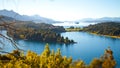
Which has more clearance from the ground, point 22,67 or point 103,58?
point 22,67

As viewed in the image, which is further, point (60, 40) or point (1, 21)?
point (60, 40)

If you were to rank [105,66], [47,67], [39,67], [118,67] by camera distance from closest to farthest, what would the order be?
[39,67], [47,67], [105,66], [118,67]

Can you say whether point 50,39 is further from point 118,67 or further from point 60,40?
point 118,67

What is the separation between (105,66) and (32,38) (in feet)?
184

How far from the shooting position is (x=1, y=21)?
176 cm

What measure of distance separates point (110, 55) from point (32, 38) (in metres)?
53.7

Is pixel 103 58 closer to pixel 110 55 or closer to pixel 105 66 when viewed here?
pixel 110 55

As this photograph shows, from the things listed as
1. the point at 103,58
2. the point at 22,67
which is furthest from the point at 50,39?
the point at 22,67

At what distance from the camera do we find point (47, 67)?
997 cm

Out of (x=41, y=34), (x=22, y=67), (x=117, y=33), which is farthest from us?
(x=117, y=33)

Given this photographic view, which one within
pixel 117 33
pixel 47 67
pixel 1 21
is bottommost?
pixel 117 33

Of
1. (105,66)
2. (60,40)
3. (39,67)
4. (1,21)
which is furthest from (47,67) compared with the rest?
(60,40)

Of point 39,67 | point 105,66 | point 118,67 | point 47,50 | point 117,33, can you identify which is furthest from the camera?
point 117,33

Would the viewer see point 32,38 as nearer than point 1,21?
No
